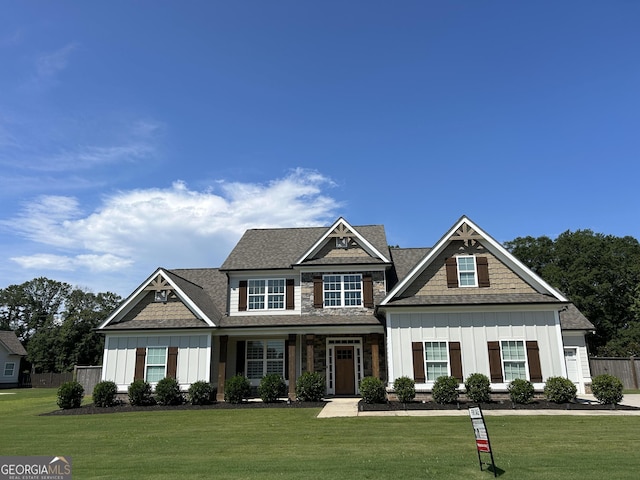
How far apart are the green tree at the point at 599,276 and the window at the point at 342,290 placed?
115ft

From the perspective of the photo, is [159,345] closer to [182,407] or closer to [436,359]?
[182,407]

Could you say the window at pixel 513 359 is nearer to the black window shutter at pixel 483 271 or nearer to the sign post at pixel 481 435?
the black window shutter at pixel 483 271

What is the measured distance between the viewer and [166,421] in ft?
50.2

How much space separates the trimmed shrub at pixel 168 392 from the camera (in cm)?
1919

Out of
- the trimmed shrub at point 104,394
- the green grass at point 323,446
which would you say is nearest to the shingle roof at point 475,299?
the green grass at point 323,446

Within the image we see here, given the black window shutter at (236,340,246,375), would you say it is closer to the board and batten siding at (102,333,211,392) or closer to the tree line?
the board and batten siding at (102,333,211,392)

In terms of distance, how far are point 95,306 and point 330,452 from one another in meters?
66.5

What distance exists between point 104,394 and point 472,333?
15674 millimetres

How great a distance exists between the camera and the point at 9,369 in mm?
49000

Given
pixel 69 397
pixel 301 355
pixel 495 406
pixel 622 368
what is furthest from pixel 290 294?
pixel 622 368

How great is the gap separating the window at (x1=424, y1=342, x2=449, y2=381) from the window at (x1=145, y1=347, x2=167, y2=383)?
11863 mm

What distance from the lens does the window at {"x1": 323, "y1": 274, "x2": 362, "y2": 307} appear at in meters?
22.3

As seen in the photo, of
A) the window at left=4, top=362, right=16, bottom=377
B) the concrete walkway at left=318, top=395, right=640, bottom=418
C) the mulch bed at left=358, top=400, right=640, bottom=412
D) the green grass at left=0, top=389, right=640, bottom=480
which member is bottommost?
the green grass at left=0, top=389, right=640, bottom=480

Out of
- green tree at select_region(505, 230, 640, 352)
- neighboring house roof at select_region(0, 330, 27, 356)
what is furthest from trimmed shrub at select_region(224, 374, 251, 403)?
neighboring house roof at select_region(0, 330, 27, 356)
